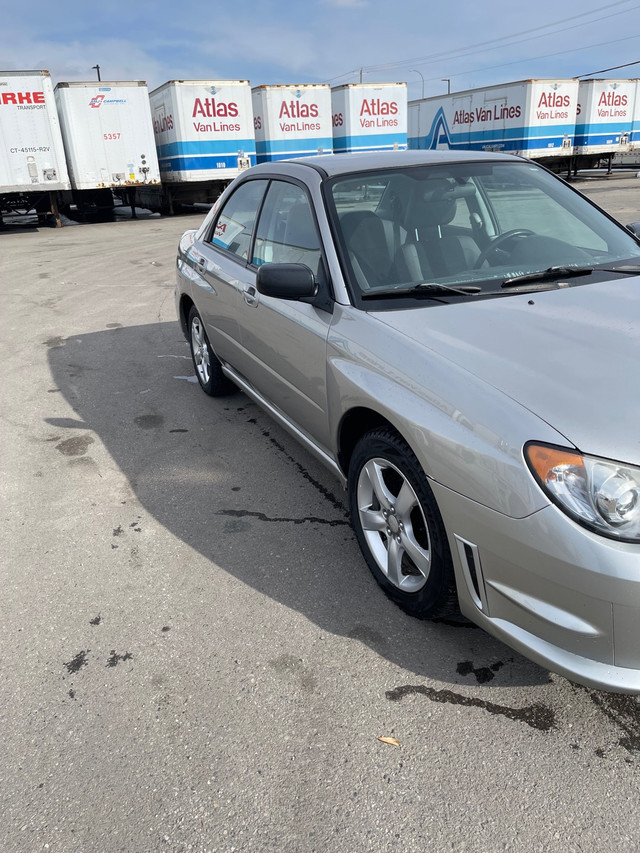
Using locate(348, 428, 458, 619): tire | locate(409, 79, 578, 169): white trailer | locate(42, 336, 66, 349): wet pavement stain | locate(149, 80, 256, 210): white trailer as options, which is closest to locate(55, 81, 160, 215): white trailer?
locate(149, 80, 256, 210): white trailer

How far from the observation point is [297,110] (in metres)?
20.9

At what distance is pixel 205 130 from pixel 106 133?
2.72m

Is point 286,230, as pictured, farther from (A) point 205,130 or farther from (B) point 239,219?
(A) point 205,130

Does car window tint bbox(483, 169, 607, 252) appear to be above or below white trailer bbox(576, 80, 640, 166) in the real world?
below

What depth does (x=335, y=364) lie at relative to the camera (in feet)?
9.40

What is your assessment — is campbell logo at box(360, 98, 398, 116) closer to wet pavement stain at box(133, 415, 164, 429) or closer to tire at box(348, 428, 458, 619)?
wet pavement stain at box(133, 415, 164, 429)

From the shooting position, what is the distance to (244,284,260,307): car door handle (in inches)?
147

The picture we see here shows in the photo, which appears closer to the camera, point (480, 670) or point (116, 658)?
point (480, 670)

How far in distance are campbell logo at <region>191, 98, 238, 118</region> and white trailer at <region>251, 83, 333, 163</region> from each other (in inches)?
58.1

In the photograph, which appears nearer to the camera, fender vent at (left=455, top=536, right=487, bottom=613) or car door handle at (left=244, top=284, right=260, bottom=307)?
fender vent at (left=455, top=536, right=487, bottom=613)

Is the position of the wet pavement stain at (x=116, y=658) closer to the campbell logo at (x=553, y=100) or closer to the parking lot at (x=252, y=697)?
the parking lot at (x=252, y=697)

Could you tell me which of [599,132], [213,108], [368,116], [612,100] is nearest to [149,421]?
[213,108]

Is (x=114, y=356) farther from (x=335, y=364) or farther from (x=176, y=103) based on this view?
(x=176, y=103)

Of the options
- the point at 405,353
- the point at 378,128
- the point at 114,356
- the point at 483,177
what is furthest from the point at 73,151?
the point at 405,353
